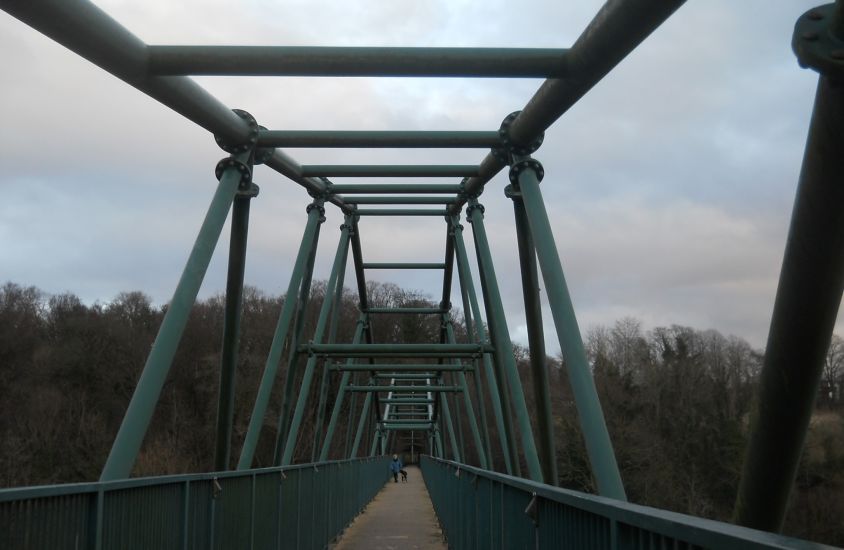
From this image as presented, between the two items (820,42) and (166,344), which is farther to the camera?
(166,344)

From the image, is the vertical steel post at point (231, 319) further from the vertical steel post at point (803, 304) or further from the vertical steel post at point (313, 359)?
the vertical steel post at point (803, 304)

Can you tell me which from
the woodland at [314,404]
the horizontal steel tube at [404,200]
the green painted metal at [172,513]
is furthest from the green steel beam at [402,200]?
the woodland at [314,404]

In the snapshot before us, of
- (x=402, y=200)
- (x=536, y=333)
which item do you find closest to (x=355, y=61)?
(x=536, y=333)

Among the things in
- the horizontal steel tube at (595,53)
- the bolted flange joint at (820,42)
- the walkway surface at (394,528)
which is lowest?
the walkway surface at (394,528)

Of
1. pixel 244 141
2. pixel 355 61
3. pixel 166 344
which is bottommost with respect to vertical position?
pixel 166 344

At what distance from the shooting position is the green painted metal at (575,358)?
18.7ft

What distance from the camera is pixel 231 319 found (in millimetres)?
8828

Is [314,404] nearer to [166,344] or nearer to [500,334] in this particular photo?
[500,334]

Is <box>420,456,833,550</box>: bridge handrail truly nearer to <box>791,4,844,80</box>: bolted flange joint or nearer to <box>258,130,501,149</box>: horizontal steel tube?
<box>791,4,844,80</box>: bolted flange joint

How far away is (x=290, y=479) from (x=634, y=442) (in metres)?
34.4

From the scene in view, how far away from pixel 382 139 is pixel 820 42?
21.0 feet

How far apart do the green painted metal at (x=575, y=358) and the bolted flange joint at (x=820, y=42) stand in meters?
3.31

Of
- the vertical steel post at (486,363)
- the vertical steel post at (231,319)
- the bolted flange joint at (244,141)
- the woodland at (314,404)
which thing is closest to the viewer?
the bolted flange joint at (244,141)

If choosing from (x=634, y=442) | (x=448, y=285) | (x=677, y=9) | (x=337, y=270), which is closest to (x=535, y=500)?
(x=677, y=9)
